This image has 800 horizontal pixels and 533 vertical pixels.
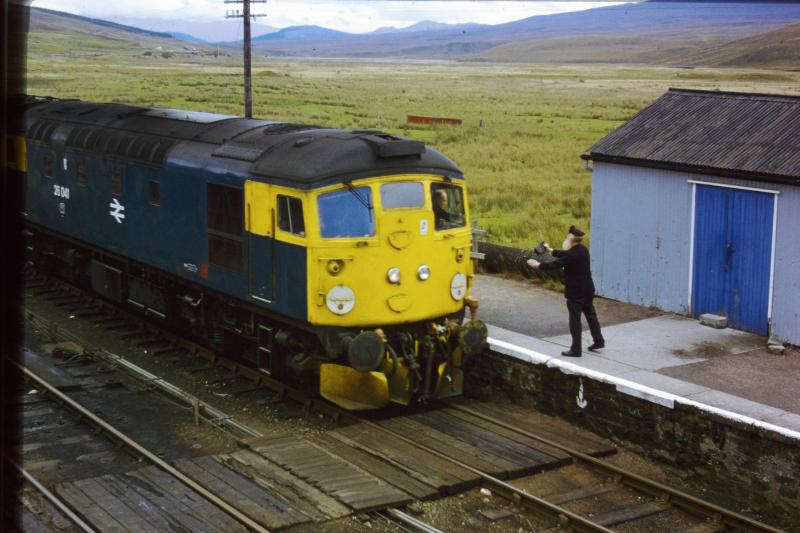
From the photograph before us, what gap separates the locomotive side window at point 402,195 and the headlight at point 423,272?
72cm

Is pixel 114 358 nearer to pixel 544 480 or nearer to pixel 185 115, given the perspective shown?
pixel 185 115

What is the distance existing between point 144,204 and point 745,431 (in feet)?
29.3

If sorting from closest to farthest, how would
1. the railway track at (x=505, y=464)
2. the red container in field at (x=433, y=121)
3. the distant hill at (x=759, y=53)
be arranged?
the railway track at (x=505, y=464) → the red container in field at (x=433, y=121) → the distant hill at (x=759, y=53)

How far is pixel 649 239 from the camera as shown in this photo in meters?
15.9

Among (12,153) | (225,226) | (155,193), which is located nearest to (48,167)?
(12,153)

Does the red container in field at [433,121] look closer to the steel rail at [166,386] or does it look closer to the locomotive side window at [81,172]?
the locomotive side window at [81,172]

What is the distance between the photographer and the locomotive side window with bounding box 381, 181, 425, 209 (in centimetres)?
1141

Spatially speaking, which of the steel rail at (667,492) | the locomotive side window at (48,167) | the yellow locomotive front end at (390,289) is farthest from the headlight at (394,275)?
the locomotive side window at (48,167)

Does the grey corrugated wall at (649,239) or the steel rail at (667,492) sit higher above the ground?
the grey corrugated wall at (649,239)

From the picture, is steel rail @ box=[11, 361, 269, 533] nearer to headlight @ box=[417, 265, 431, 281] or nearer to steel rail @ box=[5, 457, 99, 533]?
steel rail @ box=[5, 457, 99, 533]

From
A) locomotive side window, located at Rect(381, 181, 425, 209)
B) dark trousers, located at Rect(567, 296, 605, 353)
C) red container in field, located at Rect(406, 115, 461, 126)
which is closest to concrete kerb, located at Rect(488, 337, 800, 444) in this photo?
dark trousers, located at Rect(567, 296, 605, 353)

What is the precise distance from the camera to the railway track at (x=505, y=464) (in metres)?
9.27

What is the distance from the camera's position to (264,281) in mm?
11930

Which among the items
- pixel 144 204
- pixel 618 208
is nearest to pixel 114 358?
pixel 144 204
